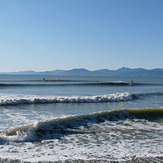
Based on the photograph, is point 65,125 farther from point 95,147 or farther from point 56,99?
point 56,99

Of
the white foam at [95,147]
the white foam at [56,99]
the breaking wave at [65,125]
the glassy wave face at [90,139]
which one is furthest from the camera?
the white foam at [56,99]

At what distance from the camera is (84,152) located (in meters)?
6.55

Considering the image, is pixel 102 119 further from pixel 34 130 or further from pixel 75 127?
pixel 34 130

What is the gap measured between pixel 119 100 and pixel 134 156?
1483 cm

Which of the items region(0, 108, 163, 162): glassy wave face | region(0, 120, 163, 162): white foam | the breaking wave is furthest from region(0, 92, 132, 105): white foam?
region(0, 120, 163, 162): white foam

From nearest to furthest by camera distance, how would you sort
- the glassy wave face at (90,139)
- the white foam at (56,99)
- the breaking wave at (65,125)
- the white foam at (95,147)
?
the white foam at (95,147) < the glassy wave face at (90,139) < the breaking wave at (65,125) < the white foam at (56,99)

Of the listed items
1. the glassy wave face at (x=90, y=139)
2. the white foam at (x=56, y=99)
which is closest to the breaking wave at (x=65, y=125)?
the glassy wave face at (x=90, y=139)

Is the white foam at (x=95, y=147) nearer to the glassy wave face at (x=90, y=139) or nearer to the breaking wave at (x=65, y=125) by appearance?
the glassy wave face at (x=90, y=139)

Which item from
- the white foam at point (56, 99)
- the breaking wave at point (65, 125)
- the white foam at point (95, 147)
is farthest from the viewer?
the white foam at point (56, 99)

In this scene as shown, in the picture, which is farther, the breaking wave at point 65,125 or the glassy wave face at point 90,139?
the breaking wave at point 65,125

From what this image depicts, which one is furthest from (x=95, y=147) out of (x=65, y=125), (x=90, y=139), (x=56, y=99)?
(x=56, y=99)

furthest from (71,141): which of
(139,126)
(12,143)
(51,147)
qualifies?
(139,126)

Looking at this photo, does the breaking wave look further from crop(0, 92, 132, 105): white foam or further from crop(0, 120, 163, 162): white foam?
crop(0, 92, 132, 105): white foam

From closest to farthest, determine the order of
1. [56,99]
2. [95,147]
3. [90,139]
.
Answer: [95,147], [90,139], [56,99]
